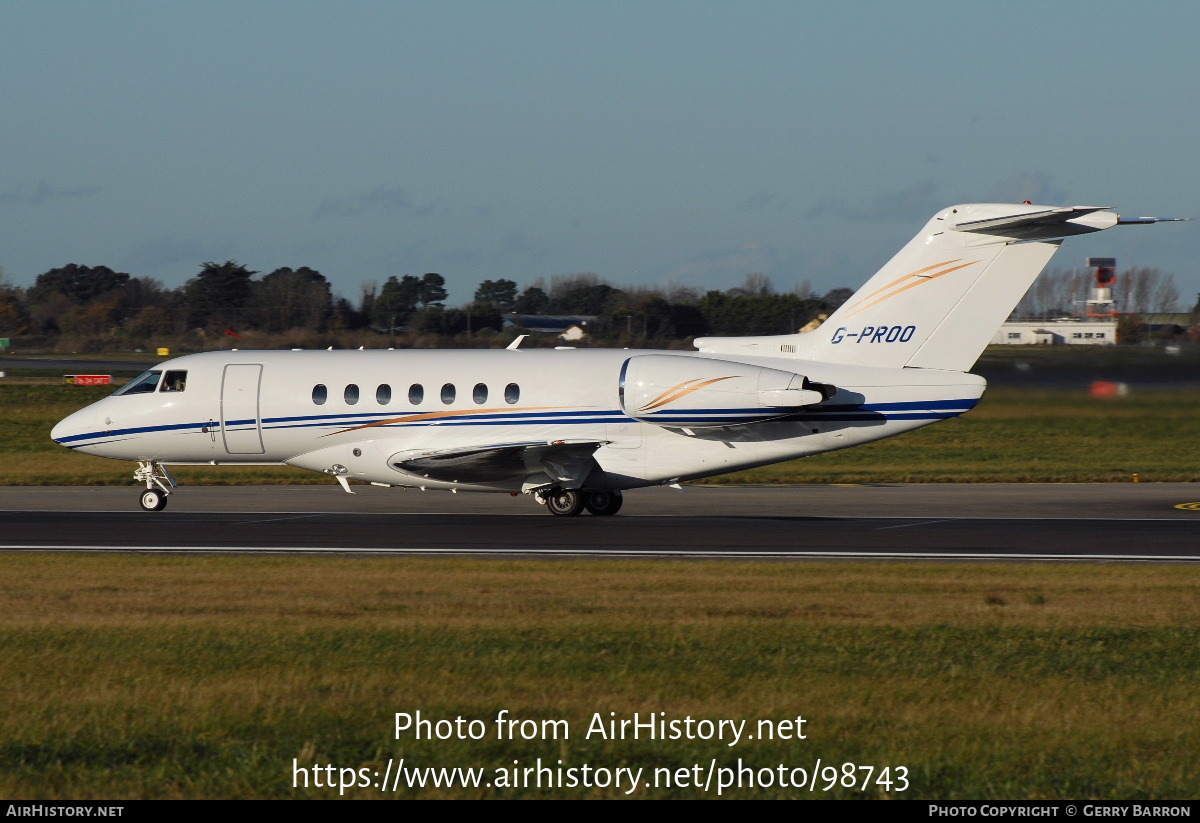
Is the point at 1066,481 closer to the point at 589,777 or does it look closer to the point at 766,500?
the point at 766,500

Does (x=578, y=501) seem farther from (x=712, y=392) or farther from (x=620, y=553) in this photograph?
(x=620, y=553)

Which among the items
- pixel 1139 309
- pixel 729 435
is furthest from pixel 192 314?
pixel 729 435

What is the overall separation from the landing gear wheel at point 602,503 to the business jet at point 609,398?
0.08 ft

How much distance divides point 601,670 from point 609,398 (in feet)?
44.5

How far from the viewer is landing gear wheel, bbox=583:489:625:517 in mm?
24766

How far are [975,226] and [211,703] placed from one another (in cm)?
1670

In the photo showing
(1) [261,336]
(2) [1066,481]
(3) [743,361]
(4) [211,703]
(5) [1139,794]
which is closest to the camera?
(5) [1139,794]

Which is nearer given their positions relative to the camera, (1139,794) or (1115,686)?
(1139,794)

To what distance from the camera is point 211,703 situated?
30.2ft

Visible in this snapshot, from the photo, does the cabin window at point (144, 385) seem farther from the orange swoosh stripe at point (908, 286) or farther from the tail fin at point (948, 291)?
the orange swoosh stripe at point (908, 286)

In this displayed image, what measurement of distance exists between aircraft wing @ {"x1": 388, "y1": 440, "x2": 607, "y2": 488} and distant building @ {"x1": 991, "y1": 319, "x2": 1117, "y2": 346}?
1116 centimetres

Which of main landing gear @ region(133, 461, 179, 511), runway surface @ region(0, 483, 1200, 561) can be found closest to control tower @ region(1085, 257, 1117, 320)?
runway surface @ region(0, 483, 1200, 561)

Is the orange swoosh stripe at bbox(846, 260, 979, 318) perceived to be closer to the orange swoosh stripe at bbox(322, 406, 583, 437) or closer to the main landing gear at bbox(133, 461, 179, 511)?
the orange swoosh stripe at bbox(322, 406, 583, 437)

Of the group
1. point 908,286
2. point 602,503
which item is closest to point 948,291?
point 908,286
